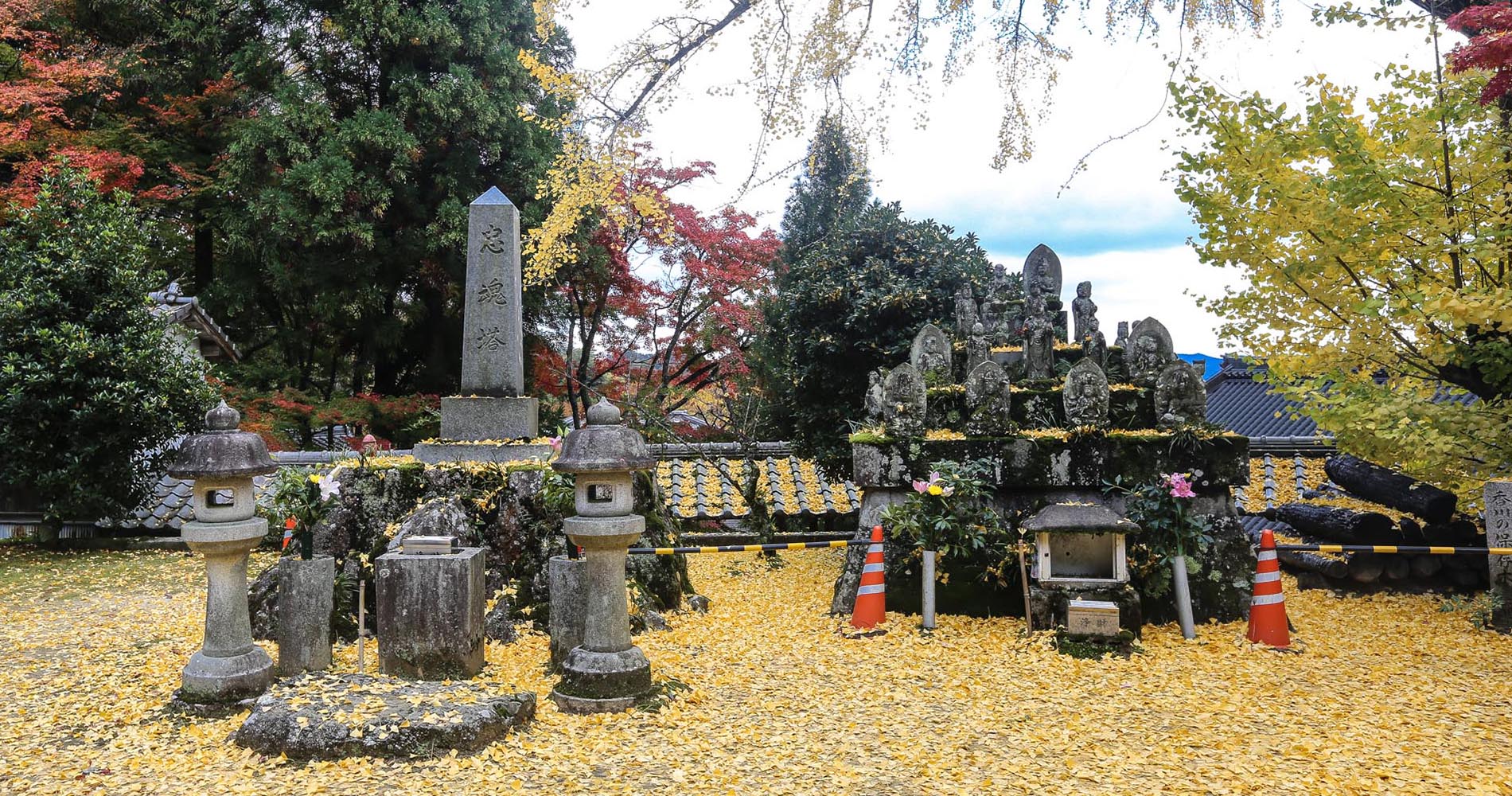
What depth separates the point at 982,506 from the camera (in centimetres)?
671

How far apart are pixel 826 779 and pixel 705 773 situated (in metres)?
0.57

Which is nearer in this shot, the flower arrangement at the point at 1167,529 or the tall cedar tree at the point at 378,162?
Answer: the flower arrangement at the point at 1167,529

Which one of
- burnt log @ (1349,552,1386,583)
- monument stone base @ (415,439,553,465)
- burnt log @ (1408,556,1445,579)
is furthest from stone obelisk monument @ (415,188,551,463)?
burnt log @ (1408,556,1445,579)

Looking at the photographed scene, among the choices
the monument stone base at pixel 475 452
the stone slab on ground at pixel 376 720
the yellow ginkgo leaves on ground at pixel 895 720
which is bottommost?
the yellow ginkgo leaves on ground at pixel 895 720

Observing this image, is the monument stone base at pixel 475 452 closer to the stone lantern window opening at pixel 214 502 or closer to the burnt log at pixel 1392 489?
the stone lantern window opening at pixel 214 502

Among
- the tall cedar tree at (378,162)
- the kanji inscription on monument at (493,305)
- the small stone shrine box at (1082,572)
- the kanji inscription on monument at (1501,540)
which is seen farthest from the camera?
the tall cedar tree at (378,162)

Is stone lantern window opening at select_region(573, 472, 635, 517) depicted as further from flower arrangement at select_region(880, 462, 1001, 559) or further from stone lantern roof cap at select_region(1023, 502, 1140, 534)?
stone lantern roof cap at select_region(1023, 502, 1140, 534)

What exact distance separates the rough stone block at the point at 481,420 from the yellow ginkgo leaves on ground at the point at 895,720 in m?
2.28

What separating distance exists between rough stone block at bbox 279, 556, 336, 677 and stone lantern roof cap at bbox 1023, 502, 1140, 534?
4858 mm

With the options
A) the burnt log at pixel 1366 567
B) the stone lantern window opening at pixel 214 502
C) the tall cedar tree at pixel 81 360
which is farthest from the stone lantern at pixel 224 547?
the burnt log at pixel 1366 567

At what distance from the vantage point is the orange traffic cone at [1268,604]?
19.1 ft

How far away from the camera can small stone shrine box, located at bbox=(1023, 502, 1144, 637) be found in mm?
5773

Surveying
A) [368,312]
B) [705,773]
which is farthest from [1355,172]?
[368,312]

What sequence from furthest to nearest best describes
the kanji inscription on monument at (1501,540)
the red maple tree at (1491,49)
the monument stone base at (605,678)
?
the kanji inscription on monument at (1501,540) < the monument stone base at (605,678) < the red maple tree at (1491,49)
